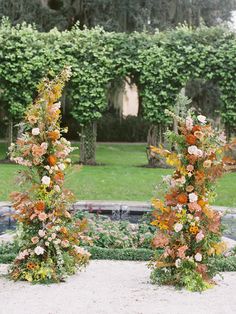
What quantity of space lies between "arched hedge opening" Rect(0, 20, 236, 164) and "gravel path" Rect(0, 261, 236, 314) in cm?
1158

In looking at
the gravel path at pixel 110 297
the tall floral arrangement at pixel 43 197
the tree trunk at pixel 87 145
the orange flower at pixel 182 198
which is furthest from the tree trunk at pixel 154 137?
the orange flower at pixel 182 198

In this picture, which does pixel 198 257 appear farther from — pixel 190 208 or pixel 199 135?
pixel 199 135

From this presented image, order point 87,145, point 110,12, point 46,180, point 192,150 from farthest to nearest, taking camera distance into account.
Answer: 1. point 110,12
2. point 87,145
3. point 46,180
4. point 192,150

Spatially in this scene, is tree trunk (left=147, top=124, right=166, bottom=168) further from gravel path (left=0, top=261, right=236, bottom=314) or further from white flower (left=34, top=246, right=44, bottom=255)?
white flower (left=34, top=246, right=44, bottom=255)

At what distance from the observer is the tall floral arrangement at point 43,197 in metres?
5.85

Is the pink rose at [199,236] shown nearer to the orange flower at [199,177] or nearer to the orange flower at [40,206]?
the orange flower at [199,177]

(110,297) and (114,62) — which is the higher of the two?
(114,62)

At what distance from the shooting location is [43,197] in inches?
232

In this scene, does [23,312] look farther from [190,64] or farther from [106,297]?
[190,64]

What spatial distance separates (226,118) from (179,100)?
12134 mm

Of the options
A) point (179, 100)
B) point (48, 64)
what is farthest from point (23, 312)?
point (48, 64)

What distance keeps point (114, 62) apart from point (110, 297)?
12791mm

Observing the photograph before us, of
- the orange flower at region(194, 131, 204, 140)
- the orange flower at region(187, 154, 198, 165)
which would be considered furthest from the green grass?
the orange flower at region(194, 131, 204, 140)

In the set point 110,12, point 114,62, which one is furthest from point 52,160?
point 110,12
